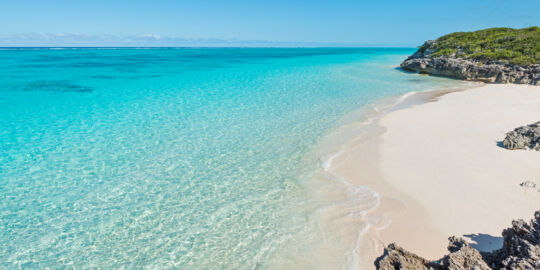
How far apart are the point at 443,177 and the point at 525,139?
431 cm

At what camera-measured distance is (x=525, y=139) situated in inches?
423

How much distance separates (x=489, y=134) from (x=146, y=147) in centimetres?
1472

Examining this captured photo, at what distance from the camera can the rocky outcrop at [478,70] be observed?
2709cm

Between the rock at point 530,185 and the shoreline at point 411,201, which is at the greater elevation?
the rock at point 530,185

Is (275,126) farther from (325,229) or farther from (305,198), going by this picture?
(325,229)

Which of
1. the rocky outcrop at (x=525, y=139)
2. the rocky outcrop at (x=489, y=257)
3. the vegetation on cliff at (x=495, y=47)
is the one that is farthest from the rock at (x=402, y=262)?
the vegetation on cliff at (x=495, y=47)

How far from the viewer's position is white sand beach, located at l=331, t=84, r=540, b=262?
22.5 feet

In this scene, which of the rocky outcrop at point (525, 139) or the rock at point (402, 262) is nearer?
the rock at point (402, 262)

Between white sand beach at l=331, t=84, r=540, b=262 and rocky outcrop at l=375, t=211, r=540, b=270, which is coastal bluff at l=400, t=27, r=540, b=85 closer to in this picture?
white sand beach at l=331, t=84, r=540, b=262

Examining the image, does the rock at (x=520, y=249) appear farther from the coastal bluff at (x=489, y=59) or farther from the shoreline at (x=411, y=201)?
the coastal bluff at (x=489, y=59)

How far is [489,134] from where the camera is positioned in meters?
12.7

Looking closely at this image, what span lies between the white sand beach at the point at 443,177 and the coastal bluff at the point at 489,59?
1572 centimetres

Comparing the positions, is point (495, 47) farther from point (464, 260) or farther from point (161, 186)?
point (161, 186)

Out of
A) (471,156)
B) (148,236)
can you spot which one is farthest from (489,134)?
(148,236)
